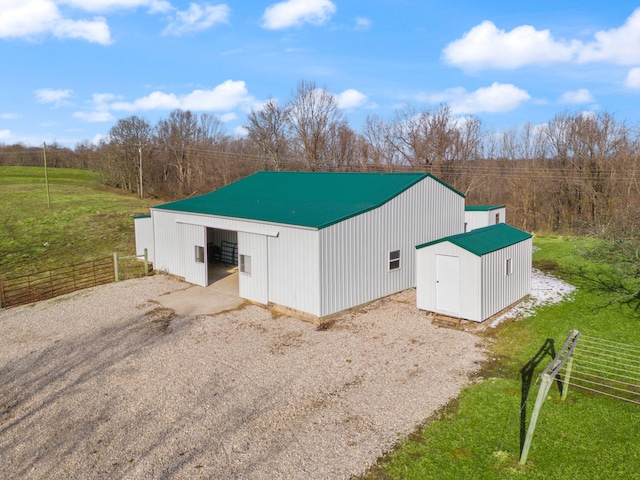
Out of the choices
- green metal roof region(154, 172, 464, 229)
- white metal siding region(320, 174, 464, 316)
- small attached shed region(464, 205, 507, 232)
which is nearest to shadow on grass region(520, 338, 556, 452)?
white metal siding region(320, 174, 464, 316)

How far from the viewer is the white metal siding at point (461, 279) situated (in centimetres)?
1223

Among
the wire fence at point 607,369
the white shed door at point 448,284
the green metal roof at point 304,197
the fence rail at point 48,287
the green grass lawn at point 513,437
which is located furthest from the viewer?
the fence rail at point 48,287

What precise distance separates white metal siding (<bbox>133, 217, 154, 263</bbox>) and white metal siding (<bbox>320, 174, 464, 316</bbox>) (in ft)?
35.2

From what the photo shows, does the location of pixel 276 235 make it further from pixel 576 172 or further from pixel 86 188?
pixel 86 188

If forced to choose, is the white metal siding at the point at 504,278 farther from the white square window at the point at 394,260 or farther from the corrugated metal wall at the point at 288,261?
the corrugated metal wall at the point at 288,261

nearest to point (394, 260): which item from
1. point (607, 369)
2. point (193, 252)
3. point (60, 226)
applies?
point (607, 369)

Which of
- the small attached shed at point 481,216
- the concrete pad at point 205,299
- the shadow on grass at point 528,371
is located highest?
the small attached shed at point 481,216

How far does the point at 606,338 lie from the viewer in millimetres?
11297

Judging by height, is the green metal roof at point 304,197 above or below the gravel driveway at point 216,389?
above

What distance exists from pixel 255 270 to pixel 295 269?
1856 mm

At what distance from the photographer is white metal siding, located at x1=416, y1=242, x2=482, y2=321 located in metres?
12.2

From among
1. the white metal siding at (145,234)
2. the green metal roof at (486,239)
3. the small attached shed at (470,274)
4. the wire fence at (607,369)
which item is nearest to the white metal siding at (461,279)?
the small attached shed at (470,274)

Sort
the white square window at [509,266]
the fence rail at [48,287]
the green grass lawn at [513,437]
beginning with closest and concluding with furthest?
the green grass lawn at [513,437] < the white square window at [509,266] < the fence rail at [48,287]

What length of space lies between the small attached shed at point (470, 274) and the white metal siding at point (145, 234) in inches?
504
